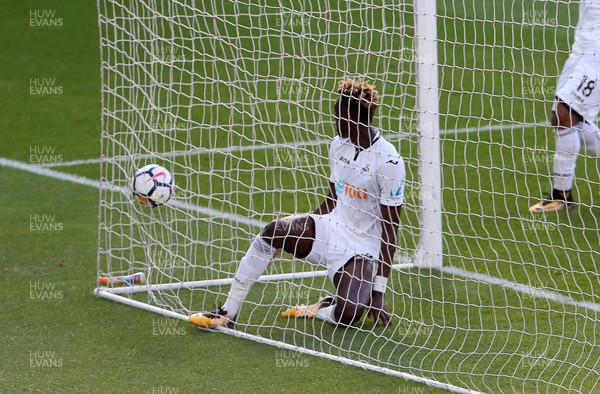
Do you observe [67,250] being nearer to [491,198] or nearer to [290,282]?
[290,282]

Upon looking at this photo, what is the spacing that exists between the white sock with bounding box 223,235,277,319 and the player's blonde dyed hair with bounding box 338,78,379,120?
1.09 meters

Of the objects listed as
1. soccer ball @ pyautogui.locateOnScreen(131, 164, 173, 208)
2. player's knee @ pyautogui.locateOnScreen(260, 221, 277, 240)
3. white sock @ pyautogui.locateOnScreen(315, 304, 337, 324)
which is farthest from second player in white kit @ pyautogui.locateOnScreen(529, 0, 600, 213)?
soccer ball @ pyautogui.locateOnScreen(131, 164, 173, 208)

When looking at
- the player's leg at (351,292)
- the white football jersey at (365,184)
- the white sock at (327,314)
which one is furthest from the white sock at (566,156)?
the white sock at (327,314)

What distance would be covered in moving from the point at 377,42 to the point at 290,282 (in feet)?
7.04

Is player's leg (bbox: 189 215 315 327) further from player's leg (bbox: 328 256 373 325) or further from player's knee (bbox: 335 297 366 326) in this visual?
player's knee (bbox: 335 297 366 326)

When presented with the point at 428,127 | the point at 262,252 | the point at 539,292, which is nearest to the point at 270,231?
the point at 262,252

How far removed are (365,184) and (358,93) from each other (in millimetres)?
616

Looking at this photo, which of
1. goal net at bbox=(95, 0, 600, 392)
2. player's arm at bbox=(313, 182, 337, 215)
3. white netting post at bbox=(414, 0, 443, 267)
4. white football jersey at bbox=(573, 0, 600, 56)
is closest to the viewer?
goal net at bbox=(95, 0, 600, 392)

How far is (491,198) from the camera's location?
9.85m

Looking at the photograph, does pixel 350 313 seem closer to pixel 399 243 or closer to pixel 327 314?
pixel 327 314

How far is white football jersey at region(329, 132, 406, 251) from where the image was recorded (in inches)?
272

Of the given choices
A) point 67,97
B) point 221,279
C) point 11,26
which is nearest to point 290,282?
point 221,279

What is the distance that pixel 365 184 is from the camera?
699 cm

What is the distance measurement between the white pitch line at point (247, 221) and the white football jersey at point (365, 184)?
875 millimetres
